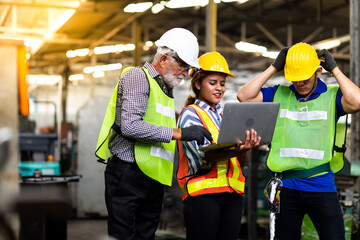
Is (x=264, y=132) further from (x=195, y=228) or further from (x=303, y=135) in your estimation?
(x=195, y=228)

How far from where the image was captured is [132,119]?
251cm

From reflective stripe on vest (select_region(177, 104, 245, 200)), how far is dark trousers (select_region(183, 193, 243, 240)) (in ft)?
0.11

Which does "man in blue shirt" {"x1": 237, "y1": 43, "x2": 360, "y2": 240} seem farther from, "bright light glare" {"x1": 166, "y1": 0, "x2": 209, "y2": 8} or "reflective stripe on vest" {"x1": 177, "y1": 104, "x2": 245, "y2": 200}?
"bright light glare" {"x1": 166, "y1": 0, "x2": 209, "y2": 8}

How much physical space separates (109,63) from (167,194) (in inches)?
530

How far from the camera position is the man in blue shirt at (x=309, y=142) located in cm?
280

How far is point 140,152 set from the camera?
2627 mm

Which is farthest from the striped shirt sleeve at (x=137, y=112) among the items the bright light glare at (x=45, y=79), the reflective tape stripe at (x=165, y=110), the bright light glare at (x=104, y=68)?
the bright light glare at (x=104, y=68)

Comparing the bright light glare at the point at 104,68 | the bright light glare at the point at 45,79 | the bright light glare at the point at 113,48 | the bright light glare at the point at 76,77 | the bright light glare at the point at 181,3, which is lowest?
the bright light glare at the point at 45,79

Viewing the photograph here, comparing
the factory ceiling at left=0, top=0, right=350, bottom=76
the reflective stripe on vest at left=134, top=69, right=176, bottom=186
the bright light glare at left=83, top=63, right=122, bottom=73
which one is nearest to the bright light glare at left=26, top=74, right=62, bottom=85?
the factory ceiling at left=0, top=0, right=350, bottom=76

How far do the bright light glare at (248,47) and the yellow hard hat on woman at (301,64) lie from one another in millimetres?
10366

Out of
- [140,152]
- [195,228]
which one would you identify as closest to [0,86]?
[140,152]

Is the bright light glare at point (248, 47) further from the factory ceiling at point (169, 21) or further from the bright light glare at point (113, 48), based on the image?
the bright light glare at point (113, 48)

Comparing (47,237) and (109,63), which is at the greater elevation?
(109,63)

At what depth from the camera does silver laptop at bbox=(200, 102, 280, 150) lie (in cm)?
256
